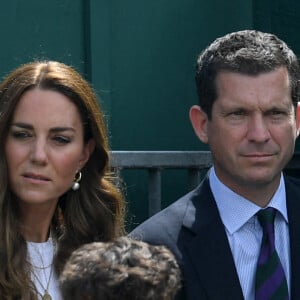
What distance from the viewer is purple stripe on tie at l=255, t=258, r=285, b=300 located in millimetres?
2709

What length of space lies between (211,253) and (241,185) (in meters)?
0.24

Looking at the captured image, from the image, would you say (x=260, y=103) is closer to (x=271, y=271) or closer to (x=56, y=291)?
(x=271, y=271)

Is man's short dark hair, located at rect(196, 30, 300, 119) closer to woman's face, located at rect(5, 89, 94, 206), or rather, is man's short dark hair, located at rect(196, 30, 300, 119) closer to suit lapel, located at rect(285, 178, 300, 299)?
suit lapel, located at rect(285, 178, 300, 299)

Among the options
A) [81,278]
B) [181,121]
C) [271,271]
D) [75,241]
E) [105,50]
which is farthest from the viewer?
[181,121]

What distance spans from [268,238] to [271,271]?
4.7 inches

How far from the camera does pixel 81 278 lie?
219 cm

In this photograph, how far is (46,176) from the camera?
298cm

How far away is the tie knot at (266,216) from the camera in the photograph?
284 cm

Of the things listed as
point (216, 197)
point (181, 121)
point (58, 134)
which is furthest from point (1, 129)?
point (181, 121)

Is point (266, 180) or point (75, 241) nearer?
point (266, 180)

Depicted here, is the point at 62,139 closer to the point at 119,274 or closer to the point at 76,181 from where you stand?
the point at 76,181

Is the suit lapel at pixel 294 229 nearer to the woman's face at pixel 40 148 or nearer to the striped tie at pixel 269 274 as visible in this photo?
the striped tie at pixel 269 274

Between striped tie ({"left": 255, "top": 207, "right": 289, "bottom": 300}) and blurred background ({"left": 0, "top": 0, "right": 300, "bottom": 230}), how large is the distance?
255 centimetres

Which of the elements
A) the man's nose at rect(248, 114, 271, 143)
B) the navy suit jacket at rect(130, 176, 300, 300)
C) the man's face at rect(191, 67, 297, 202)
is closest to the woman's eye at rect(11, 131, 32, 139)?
the navy suit jacket at rect(130, 176, 300, 300)
